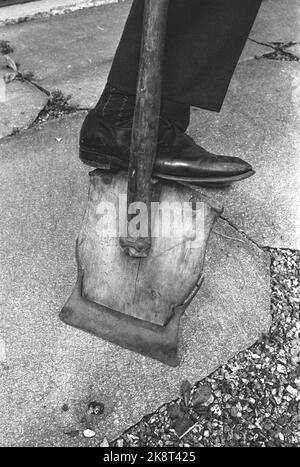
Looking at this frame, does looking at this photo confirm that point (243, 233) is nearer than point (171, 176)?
No

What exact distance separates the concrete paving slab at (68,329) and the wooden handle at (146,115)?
1.08 ft

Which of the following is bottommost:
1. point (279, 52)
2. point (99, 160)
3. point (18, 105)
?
point (18, 105)

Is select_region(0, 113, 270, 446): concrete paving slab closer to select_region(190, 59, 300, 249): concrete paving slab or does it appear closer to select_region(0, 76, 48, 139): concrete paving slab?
select_region(190, 59, 300, 249): concrete paving slab

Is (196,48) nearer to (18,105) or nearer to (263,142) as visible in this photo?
(263,142)

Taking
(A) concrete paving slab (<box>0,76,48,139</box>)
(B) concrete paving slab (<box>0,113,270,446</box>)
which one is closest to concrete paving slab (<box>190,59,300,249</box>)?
(B) concrete paving slab (<box>0,113,270,446</box>)

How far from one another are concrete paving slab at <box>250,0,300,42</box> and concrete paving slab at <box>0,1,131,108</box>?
99cm

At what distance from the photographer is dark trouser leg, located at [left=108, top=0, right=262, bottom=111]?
58.6 inches

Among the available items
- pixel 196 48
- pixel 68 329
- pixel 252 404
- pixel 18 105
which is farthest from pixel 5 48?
pixel 252 404

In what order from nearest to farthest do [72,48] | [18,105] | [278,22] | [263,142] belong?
[263,142] < [18,105] < [72,48] < [278,22]

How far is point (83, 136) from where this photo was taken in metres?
1.66

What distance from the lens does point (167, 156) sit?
161cm

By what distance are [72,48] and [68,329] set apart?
218 centimetres

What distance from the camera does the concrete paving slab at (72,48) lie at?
285 centimetres
